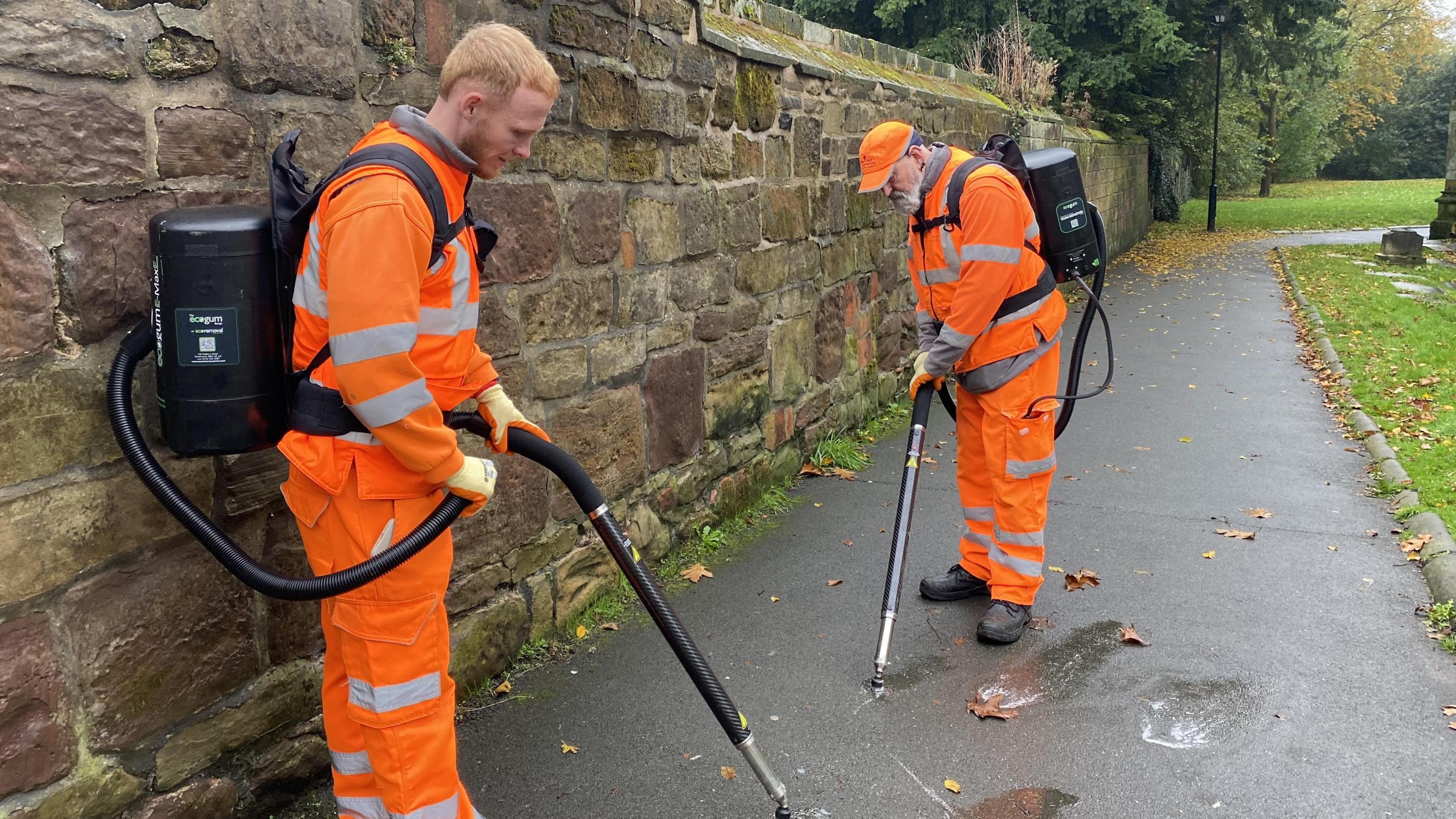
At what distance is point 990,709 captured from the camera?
390 cm

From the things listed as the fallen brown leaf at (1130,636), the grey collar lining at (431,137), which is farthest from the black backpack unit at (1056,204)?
the grey collar lining at (431,137)

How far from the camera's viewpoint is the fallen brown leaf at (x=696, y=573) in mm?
5145

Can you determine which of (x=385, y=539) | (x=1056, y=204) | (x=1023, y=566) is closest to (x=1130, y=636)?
(x=1023, y=566)

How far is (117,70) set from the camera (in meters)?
2.51

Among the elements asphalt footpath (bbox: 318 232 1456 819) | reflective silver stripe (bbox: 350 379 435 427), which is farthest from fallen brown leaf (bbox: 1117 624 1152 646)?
reflective silver stripe (bbox: 350 379 435 427)

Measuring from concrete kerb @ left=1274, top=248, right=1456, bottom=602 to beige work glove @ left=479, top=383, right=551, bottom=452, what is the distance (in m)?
4.20

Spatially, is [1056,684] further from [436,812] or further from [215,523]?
[215,523]

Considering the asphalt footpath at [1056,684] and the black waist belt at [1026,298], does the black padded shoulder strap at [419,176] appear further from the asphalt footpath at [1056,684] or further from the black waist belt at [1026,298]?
the black waist belt at [1026,298]

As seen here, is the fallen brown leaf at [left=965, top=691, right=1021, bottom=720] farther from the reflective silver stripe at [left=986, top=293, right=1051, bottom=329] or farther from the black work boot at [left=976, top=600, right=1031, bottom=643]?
the reflective silver stripe at [left=986, top=293, right=1051, bottom=329]

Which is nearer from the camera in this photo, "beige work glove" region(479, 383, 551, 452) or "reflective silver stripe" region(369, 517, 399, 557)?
"reflective silver stripe" region(369, 517, 399, 557)

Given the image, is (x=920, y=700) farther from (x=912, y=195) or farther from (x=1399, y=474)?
(x=1399, y=474)

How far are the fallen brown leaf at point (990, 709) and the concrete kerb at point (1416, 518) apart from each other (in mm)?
2294

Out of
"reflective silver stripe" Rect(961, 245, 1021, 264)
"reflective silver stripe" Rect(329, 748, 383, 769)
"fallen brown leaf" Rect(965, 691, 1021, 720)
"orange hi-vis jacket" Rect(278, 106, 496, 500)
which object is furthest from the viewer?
"reflective silver stripe" Rect(961, 245, 1021, 264)

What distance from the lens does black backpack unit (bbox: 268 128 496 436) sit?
96.5 inches
